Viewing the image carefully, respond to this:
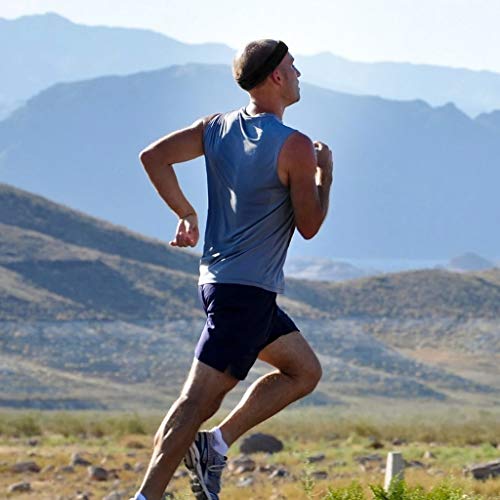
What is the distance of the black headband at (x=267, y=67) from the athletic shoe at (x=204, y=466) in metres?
1.35

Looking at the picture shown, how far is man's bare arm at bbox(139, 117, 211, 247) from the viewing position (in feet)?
19.1

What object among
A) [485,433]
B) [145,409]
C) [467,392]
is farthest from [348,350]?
[485,433]

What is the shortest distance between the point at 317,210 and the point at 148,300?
49168 millimetres

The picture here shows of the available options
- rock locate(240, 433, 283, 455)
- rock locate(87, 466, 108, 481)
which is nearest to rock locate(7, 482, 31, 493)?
rock locate(87, 466, 108, 481)

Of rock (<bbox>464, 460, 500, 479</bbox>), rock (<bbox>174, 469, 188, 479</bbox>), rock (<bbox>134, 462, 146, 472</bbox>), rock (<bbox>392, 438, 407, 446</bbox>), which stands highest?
rock (<bbox>464, 460, 500, 479</bbox>)

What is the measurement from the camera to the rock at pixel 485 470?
13.6 meters

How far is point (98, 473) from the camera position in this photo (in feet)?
51.5

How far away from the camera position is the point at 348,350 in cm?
5081

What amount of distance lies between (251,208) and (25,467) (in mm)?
11501

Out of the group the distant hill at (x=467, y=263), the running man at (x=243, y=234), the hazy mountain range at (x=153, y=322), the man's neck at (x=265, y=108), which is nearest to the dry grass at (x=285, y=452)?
the running man at (x=243, y=234)

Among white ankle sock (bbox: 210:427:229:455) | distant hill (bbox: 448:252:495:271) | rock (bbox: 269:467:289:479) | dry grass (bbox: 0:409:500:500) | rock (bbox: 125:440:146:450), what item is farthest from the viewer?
distant hill (bbox: 448:252:495:271)

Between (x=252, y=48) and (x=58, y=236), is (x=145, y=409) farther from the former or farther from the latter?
(x=252, y=48)

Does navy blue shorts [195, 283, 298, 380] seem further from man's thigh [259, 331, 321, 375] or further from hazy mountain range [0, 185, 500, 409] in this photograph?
hazy mountain range [0, 185, 500, 409]

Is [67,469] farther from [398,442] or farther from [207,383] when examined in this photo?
[207,383]
